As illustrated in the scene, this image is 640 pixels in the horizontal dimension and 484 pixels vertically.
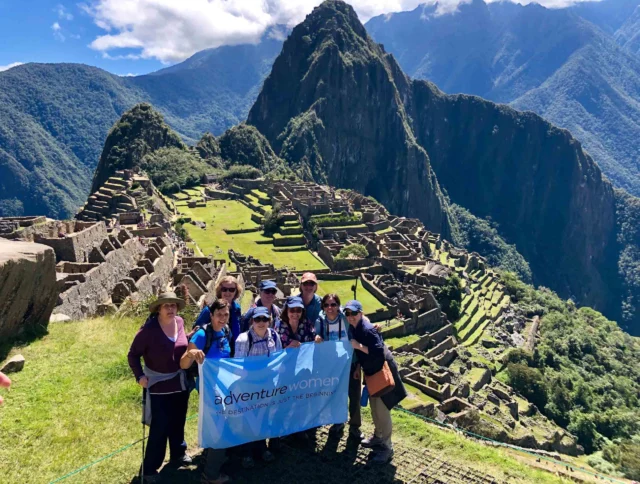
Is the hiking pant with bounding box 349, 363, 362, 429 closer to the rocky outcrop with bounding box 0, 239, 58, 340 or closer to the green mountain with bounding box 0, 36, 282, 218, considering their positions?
the rocky outcrop with bounding box 0, 239, 58, 340

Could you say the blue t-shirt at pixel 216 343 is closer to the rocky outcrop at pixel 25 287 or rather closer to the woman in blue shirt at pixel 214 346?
the woman in blue shirt at pixel 214 346

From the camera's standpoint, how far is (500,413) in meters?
26.2

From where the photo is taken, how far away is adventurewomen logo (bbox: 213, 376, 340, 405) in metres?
6.48

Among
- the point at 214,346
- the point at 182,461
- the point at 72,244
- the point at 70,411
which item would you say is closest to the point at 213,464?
the point at 182,461

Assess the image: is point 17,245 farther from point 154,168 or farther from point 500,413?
point 154,168

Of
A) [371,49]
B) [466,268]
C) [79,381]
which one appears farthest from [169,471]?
[371,49]

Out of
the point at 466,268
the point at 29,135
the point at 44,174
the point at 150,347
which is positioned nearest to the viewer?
the point at 150,347

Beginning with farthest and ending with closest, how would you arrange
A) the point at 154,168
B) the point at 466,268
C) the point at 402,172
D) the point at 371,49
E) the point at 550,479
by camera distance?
the point at 371,49, the point at 402,172, the point at 154,168, the point at 466,268, the point at 550,479

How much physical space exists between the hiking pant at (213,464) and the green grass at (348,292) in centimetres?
2773

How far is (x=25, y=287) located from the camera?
30.4 feet

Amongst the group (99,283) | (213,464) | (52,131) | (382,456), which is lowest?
(99,283)

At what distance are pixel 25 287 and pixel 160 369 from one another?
4.57 metres

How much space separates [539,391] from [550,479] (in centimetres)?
2909

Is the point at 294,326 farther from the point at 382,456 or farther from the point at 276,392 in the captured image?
the point at 382,456
